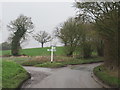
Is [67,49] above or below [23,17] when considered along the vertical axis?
below

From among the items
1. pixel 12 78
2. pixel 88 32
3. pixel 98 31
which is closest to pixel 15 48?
pixel 88 32

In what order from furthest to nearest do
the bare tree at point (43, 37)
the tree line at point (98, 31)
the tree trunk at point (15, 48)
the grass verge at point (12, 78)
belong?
the bare tree at point (43, 37), the tree trunk at point (15, 48), the tree line at point (98, 31), the grass verge at point (12, 78)

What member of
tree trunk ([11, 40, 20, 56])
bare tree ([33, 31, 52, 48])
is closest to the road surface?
tree trunk ([11, 40, 20, 56])

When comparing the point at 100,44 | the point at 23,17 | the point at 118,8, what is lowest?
the point at 100,44

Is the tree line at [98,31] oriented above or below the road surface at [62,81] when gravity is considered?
above

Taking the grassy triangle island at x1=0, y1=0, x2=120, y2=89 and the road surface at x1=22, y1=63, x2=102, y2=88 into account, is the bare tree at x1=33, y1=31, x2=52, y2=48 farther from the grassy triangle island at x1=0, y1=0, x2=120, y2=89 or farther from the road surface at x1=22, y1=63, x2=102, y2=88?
the road surface at x1=22, y1=63, x2=102, y2=88

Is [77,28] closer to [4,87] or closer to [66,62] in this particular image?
[66,62]

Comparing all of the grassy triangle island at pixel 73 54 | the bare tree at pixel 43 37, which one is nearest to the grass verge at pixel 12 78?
the grassy triangle island at pixel 73 54

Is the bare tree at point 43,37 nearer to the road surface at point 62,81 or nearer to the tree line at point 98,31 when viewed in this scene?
the tree line at point 98,31

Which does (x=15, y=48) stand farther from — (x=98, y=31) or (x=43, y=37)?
(x=98, y=31)

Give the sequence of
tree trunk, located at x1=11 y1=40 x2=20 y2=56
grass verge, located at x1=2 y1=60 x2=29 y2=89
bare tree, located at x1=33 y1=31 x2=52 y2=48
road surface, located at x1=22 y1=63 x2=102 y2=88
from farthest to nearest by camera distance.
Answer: bare tree, located at x1=33 y1=31 x2=52 y2=48, tree trunk, located at x1=11 y1=40 x2=20 y2=56, road surface, located at x1=22 y1=63 x2=102 y2=88, grass verge, located at x1=2 y1=60 x2=29 y2=89

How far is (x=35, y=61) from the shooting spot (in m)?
33.4

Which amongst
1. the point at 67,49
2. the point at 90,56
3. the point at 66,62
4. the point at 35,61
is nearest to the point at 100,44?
the point at 90,56

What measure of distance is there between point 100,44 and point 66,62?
10.5 metres
